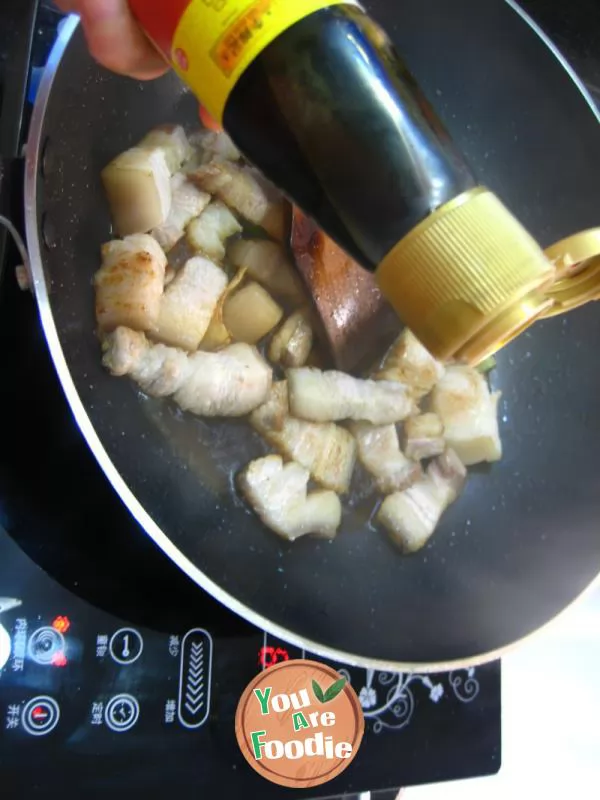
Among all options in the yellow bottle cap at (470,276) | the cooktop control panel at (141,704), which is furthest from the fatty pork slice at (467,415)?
the yellow bottle cap at (470,276)

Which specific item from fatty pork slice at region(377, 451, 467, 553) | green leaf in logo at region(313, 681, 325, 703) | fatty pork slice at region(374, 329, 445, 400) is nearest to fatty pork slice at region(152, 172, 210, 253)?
fatty pork slice at region(374, 329, 445, 400)

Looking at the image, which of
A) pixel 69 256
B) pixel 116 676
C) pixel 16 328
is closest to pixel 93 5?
pixel 69 256

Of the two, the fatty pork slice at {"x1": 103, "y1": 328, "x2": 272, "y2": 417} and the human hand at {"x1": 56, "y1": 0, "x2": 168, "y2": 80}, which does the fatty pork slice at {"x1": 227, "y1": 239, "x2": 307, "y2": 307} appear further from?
the human hand at {"x1": 56, "y1": 0, "x2": 168, "y2": 80}

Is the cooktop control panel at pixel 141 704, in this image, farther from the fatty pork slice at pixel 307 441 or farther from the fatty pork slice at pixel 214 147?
the fatty pork slice at pixel 214 147

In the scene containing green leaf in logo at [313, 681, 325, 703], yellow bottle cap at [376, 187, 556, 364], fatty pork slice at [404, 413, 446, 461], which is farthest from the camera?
fatty pork slice at [404, 413, 446, 461]

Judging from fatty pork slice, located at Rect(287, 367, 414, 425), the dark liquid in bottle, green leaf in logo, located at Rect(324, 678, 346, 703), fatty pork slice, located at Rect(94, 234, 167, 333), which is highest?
the dark liquid in bottle

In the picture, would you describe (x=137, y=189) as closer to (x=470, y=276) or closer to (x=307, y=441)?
(x=307, y=441)

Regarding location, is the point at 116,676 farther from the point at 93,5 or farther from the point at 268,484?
the point at 93,5
